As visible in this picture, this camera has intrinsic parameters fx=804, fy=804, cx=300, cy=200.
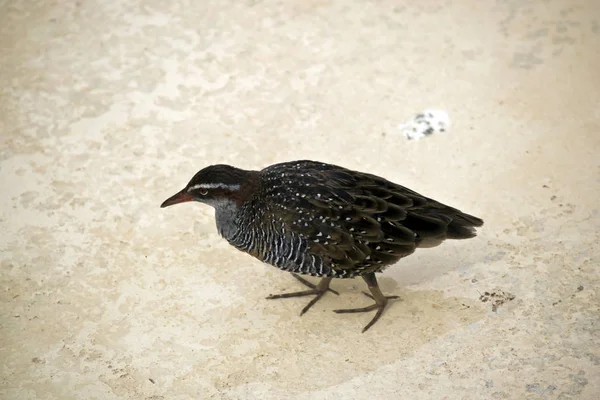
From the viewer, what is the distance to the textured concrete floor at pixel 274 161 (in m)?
5.09

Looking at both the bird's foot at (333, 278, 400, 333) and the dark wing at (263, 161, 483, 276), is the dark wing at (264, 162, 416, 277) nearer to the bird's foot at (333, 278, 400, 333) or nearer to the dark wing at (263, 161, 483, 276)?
the dark wing at (263, 161, 483, 276)

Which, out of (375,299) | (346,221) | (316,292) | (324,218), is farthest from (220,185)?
(375,299)

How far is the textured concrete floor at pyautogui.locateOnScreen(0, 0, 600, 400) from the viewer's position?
16.7 ft

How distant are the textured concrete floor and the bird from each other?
1.71ft

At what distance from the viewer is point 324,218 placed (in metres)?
5.09

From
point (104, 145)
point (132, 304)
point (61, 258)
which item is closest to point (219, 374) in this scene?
point (132, 304)

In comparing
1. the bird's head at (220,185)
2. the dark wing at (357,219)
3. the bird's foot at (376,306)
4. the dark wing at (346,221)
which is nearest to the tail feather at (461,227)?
the dark wing at (357,219)

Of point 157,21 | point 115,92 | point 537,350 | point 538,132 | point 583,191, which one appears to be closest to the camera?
point 537,350

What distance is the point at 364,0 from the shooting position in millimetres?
8141

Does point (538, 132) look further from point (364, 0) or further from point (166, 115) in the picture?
point (166, 115)

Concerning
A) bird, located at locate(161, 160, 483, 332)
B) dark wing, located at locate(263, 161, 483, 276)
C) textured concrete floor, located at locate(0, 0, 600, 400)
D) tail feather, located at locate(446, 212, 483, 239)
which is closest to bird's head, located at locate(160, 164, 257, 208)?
bird, located at locate(161, 160, 483, 332)

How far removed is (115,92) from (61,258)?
2.01 metres

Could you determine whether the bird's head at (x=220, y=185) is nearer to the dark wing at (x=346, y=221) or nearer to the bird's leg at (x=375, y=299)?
the dark wing at (x=346, y=221)

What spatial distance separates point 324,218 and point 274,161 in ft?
5.26
